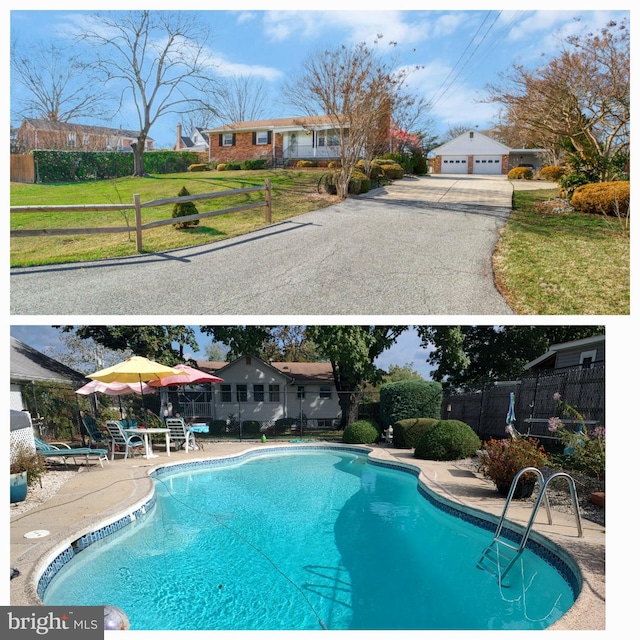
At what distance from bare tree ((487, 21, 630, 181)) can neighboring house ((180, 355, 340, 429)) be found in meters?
14.4

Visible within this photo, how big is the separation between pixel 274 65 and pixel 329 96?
180 cm

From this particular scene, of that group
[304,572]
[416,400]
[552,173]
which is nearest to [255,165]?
[552,173]

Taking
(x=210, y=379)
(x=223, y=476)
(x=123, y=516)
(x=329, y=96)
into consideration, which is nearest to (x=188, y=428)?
(x=210, y=379)

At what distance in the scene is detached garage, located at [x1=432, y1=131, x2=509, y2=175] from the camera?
38719mm

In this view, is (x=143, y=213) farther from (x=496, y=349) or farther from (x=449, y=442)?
(x=496, y=349)

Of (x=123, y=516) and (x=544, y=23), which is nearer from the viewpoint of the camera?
(x=123, y=516)

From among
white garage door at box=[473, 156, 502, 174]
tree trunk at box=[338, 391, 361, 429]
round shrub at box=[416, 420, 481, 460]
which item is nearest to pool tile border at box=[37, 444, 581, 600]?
round shrub at box=[416, 420, 481, 460]

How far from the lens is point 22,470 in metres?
8.51

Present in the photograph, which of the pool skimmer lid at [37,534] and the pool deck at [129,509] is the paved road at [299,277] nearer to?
the pool deck at [129,509]

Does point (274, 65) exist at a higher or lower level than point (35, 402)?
higher

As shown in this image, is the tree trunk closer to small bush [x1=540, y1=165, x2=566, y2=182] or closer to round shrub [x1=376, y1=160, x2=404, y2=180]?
round shrub [x1=376, y1=160, x2=404, y2=180]

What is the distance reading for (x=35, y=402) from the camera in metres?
15.1

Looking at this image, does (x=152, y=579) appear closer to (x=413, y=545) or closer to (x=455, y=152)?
(x=413, y=545)

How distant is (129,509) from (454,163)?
118 ft
